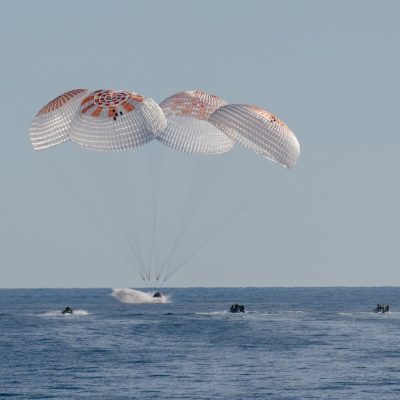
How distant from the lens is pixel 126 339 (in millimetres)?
69375

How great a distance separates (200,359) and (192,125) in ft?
39.5

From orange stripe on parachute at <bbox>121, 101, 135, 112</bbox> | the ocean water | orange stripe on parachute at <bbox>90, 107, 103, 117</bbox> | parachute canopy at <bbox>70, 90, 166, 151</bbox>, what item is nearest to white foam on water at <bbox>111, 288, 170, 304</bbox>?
the ocean water

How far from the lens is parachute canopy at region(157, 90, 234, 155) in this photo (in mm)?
60438

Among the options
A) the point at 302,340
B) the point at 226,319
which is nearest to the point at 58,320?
the point at 226,319

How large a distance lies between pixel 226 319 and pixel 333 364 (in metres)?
30.0

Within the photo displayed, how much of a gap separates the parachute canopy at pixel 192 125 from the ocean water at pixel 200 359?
10.5m

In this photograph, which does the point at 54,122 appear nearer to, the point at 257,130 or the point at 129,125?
the point at 129,125

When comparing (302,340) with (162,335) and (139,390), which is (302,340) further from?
(139,390)

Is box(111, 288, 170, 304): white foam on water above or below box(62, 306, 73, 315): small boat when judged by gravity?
above

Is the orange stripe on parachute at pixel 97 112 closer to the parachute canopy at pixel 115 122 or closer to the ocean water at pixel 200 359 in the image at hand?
the parachute canopy at pixel 115 122

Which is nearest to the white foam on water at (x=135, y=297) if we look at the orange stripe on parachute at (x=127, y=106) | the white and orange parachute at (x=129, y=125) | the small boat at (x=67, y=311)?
the small boat at (x=67, y=311)

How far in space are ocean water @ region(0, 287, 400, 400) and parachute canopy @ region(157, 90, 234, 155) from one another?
10.5 metres

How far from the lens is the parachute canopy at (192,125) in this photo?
60.4m

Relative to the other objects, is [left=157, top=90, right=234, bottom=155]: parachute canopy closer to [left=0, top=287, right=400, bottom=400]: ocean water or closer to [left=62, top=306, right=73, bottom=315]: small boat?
[left=0, top=287, right=400, bottom=400]: ocean water
